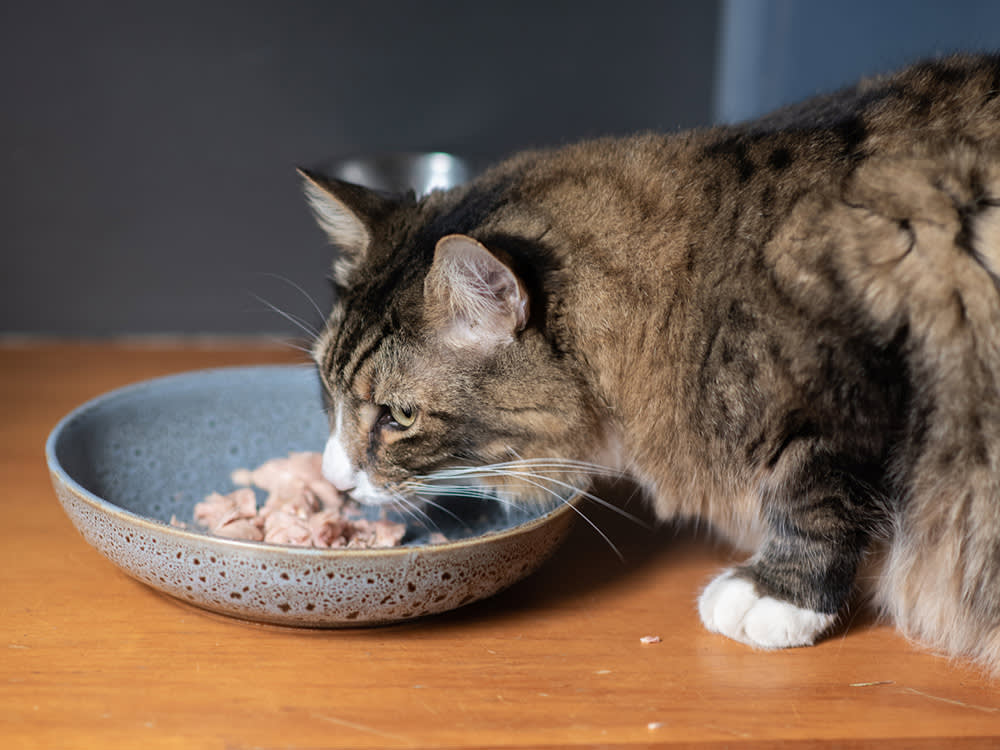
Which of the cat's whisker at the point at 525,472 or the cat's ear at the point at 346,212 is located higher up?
the cat's ear at the point at 346,212

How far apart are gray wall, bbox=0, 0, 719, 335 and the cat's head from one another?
107cm

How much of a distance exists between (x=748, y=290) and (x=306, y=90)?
142 centimetres

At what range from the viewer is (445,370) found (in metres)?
1.07

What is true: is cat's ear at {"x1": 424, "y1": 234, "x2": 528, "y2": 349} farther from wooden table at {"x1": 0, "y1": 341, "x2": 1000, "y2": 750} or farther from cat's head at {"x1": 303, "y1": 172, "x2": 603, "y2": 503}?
wooden table at {"x1": 0, "y1": 341, "x2": 1000, "y2": 750}

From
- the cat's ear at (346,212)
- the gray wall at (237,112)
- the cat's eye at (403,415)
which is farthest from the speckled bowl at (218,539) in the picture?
the gray wall at (237,112)

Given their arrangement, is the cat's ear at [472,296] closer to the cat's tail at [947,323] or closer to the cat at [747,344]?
the cat at [747,344]

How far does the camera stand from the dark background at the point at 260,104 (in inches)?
81.5

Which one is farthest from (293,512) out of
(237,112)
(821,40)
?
(821,40)

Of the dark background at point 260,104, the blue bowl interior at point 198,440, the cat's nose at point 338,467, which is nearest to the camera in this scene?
the cat's nose at point 338,467

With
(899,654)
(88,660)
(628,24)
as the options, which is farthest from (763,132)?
(628,24)

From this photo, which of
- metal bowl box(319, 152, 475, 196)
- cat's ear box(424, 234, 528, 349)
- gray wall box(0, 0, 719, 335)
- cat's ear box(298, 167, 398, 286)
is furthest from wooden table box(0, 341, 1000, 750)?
gray wall box(0, 0, 719, 335)

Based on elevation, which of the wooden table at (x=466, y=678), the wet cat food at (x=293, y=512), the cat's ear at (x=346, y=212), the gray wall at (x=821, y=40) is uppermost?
the gray wall at (x=821, y=40)

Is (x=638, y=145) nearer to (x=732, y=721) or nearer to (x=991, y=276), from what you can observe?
(x=991, y=276)

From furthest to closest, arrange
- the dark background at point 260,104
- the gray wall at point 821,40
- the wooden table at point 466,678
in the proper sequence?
the dark background at point 260,104 < the gray wall at point 821,40 < the wooden table at point 466,678
